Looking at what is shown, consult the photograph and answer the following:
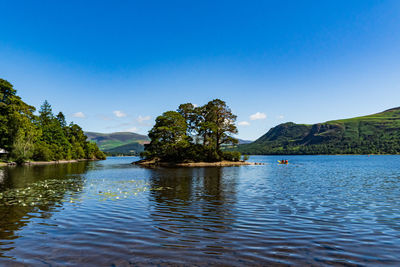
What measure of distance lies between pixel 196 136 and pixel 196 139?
1.26 metres

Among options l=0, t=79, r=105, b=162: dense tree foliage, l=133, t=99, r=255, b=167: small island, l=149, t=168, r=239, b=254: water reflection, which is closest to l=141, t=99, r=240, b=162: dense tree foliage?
l=133, t=99, r=255, b=167: small island

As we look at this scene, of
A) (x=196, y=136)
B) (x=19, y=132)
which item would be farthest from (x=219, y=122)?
(x=19, y=132)

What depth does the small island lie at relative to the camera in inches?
3647

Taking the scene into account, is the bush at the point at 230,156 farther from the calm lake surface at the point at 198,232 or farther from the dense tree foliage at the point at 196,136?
the calm lake surface at the point at 198,232

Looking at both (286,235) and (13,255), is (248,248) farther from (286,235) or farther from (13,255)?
(13,255)

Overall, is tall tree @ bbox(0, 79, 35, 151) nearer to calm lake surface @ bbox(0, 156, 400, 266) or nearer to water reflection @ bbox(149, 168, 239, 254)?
calm lake surface @ bbox(0, 156, 400, 266)

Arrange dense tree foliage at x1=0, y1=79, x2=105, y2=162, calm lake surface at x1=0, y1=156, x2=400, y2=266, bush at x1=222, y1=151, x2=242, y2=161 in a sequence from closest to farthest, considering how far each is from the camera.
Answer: calm lake surface at x1=0, y1=156, x2=400, y2=266 → dense tree foliage at x1=0, y1=79, x2=105, y2=162 → bush at x1=222, y1=151, x2=242, y2=161

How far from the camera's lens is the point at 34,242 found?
10.8 metres

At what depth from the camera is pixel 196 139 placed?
9856 centimetres

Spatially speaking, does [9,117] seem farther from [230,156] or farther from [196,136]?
[230,156]

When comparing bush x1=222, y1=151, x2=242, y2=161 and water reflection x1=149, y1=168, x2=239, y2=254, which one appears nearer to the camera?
water reflection x1=149, y1=168, x2=239, y2=254

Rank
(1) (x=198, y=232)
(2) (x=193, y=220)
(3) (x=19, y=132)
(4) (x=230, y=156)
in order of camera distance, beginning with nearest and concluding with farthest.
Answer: (1) (x=198, y=232) → (2) (x=193, y=220) → (3) (x=19, y=132) → (4) (x=230, y=156)

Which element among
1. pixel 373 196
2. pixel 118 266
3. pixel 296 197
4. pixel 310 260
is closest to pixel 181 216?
pixel 118 266

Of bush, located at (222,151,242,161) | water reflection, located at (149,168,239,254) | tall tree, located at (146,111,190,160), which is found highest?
tall tree, located at (146,111,190,160)
